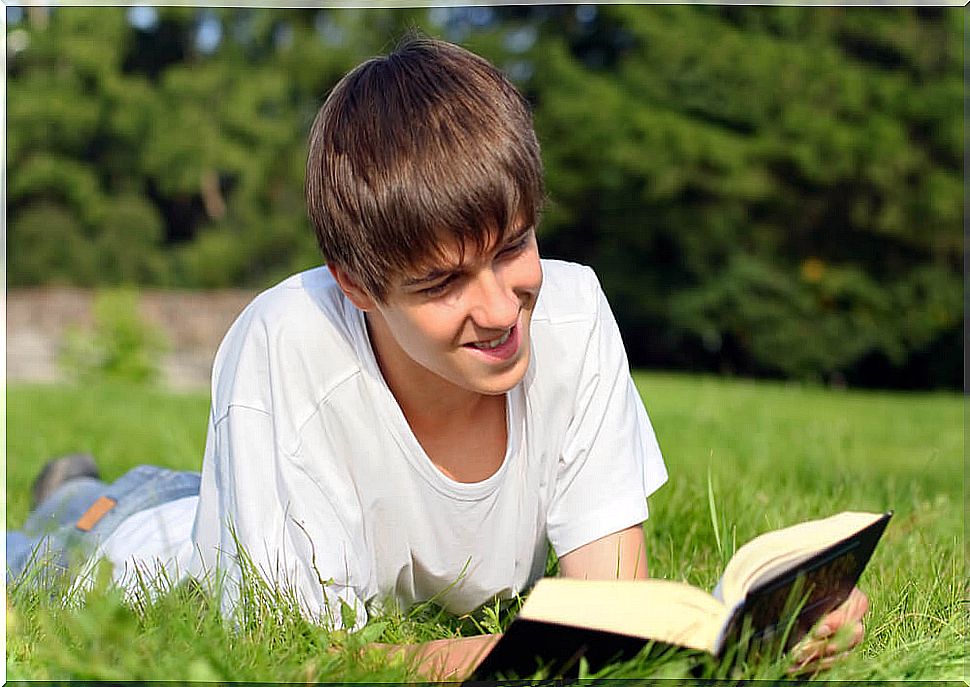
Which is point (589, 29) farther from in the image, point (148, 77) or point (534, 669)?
point (534, 669)

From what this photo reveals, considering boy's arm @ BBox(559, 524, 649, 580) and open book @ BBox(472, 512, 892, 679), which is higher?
open book @ BBox(472, 512, 892, 679)

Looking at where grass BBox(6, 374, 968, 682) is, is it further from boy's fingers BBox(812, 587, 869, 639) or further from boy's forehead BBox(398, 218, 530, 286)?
boy's forehead BBox(398, 218, 530, 286)

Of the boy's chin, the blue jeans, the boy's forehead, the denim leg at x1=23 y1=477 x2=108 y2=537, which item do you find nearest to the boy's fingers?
the boy's chin

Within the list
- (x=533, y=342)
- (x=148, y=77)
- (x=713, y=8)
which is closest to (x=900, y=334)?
(x=713, y=8)

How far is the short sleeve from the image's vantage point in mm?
1792

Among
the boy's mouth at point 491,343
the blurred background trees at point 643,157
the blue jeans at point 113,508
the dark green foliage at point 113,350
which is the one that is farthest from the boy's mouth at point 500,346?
the blurred background trees at point 643,157

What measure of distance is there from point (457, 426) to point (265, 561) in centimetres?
39

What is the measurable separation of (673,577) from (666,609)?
0.83m

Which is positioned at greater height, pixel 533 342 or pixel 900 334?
pixel 533 342

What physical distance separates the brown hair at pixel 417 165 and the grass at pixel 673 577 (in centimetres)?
49

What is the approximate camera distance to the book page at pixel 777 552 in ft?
4.02

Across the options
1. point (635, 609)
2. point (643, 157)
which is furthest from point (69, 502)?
point (643, 157)

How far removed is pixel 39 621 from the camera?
152 cm

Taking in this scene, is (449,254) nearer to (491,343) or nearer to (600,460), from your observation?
(491,343)
